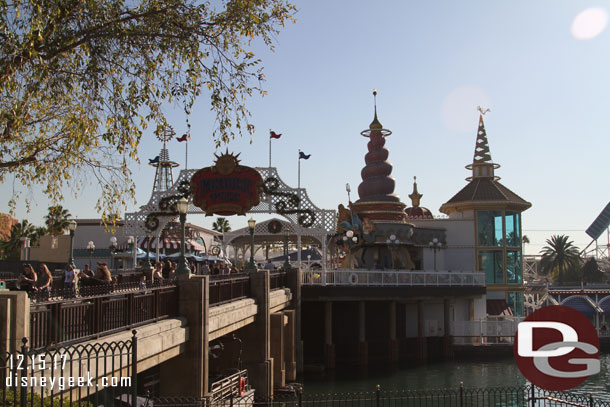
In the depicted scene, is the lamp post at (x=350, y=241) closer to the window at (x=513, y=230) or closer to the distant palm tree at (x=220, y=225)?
the window at (x=513, y=230)

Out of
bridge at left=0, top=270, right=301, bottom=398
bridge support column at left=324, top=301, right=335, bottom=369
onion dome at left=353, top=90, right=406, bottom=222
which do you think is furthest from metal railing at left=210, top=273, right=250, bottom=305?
onion dome at left=353, top=90, right=406, bottom=222

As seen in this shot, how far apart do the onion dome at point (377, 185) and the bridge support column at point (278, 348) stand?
20.4 meters

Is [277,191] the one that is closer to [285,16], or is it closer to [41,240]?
[285,16]

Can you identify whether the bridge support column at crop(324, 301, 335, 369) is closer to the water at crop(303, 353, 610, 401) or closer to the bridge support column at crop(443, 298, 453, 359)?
the water at crop(303, 353, 610, 401)

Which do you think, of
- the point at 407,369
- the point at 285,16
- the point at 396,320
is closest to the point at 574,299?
the point at 396,320

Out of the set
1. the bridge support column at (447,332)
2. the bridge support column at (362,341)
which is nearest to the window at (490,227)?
the bridge support column at (447,332)

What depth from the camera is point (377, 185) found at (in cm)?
4769

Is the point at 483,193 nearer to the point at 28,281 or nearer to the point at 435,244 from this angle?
the point at 435,244

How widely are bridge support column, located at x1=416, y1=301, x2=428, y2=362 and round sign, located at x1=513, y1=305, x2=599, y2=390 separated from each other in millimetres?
13074

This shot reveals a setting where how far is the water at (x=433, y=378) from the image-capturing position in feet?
94.1

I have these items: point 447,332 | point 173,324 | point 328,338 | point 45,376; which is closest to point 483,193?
point 447,332

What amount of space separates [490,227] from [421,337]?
12.4 meters

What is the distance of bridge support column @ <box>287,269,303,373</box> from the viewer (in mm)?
31189

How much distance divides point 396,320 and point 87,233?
113 ft
